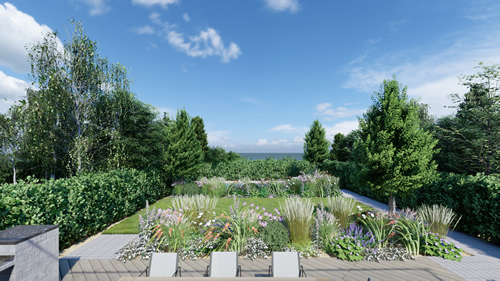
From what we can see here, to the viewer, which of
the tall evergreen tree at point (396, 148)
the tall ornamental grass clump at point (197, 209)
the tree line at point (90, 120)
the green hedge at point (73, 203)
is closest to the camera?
the green hedge at point (73, 203)

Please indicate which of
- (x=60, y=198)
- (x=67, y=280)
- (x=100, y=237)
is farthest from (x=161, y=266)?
(x=100, y=237)

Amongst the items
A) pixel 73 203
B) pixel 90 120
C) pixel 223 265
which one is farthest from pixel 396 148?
pixel 90 120

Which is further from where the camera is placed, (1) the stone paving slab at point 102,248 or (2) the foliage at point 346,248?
(1) the stone paving slab at point 102,248

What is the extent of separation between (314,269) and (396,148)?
12.8ft

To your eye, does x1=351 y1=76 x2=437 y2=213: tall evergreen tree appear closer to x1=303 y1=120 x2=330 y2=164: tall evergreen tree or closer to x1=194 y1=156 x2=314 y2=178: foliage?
x1=303 y1=120 x2=330 y2=164: tall evergreen tree

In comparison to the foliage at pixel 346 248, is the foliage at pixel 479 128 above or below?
above

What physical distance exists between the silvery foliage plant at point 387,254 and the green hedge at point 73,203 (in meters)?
7.16

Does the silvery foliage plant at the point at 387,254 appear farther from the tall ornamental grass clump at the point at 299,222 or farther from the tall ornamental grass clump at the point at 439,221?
→ the tall ornamental grass clump at the point at 299,222

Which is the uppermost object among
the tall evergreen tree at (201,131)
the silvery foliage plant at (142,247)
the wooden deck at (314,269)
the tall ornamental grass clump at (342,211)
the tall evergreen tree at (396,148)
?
the tall evergreen tree at (201,131)

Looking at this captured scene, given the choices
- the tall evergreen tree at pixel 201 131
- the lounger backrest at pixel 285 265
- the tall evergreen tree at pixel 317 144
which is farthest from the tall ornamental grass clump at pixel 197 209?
the tall evergreen tree at pixel 201 131

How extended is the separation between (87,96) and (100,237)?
241 inches

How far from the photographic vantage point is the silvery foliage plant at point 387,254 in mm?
4309

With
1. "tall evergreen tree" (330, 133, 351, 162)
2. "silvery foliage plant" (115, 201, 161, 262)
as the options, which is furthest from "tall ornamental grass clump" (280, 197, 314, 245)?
"tall evergreen tree" (330, 133, 351, 162)

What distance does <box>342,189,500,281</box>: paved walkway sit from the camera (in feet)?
12.4
